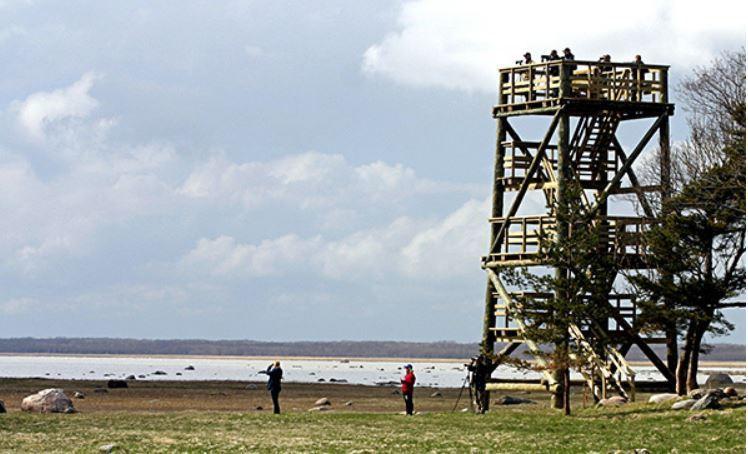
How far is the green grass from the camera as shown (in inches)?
1534

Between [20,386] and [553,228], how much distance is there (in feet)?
146

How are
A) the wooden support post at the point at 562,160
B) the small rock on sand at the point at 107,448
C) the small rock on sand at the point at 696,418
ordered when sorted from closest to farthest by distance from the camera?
the small rock on sand at the point at 107,448 → the small rock on sand at the point at 696,418 → the wooden support post at the point at 562,160

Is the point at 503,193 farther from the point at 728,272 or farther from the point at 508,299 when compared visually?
the point at 728,272

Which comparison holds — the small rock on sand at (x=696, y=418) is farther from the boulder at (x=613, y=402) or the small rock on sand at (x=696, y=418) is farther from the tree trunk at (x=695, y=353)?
the tree trunk at (x=695, y=353)

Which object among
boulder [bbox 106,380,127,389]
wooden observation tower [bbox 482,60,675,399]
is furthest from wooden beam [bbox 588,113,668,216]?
boulder [bbox 106,380,127,389]

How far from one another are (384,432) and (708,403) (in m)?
12.1

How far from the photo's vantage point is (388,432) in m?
45.1

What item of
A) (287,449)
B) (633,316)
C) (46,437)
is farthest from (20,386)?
(287,449)

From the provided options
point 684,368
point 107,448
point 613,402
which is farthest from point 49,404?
point 684,368

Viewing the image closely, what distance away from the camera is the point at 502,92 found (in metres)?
64.5

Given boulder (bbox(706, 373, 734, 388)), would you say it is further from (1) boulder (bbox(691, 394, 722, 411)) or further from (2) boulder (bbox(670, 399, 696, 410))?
(1) boulder (bbox(691, 394, 722, 411))

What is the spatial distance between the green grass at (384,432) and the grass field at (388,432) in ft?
0.10

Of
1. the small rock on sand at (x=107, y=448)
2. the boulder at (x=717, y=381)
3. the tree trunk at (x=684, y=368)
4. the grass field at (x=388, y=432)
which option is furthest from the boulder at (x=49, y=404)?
the boulder at (x=717, y=381)

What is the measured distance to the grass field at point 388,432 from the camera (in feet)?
128
